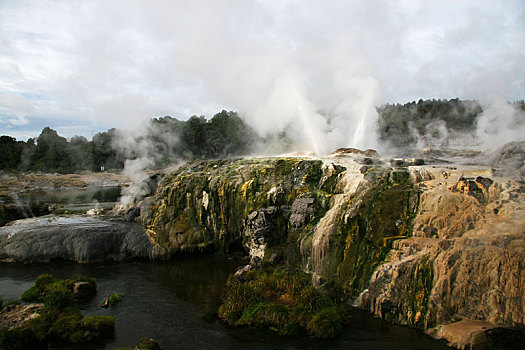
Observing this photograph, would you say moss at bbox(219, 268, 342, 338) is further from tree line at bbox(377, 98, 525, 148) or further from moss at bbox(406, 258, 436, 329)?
tree line at bbox(377, 98, 525, 148)

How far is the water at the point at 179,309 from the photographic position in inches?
379

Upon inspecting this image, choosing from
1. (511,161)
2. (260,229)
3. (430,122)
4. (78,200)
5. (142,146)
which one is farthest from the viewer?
(142,146)

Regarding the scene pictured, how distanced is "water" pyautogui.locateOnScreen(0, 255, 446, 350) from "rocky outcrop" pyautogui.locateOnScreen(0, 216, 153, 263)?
58cm

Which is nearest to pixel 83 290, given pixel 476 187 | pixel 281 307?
pixel 281 307

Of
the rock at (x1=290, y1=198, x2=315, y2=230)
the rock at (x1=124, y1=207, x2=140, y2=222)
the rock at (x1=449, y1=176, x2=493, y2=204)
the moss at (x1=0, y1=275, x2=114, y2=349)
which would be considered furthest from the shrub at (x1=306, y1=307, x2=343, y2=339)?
the rock at (x1=124, y1=207, x2=140, y2=222)

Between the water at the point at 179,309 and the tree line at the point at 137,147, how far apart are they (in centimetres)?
4376

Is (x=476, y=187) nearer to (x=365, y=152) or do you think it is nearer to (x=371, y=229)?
(x=371, y=229)

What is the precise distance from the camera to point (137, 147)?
66125 millimetres

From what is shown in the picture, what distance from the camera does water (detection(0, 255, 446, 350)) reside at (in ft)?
31.6

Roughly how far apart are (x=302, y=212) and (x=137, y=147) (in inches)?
2245

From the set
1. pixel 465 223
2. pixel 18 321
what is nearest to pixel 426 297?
pixel 465 223

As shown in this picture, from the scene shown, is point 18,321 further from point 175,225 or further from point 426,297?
point 426,297

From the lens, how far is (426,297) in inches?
398

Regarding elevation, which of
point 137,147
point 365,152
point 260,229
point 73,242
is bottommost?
point 73,242
